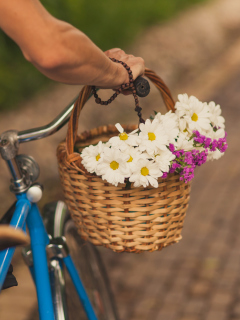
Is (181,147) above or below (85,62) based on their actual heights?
below

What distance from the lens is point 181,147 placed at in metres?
1.52

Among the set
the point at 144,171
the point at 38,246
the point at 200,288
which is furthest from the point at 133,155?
the point at 200,288

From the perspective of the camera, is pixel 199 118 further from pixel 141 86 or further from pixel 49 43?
pixel 49 43

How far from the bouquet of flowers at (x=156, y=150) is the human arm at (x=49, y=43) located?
0.79 feet

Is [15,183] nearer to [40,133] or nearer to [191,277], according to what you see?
[40,133]

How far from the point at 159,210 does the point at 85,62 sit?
568 millimetres

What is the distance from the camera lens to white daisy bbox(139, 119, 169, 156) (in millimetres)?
1437

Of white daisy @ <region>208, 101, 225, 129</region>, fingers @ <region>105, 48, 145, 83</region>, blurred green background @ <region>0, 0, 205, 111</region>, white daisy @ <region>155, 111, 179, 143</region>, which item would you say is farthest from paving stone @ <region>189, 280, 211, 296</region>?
blurred green background @ <region>0, 0, 205, 111</region>

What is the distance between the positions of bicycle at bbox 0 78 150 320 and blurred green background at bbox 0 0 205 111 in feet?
10.9

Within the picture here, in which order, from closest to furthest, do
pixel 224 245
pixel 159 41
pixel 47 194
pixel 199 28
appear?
pixel 224 245, pixel 47 194, pixel 159 41, pixel 199 28

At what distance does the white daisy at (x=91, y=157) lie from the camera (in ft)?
4.80

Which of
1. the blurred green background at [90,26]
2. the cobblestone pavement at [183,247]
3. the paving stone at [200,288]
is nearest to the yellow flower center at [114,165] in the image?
the cobblestone pavement at [183,247]

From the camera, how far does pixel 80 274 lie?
6.95ft

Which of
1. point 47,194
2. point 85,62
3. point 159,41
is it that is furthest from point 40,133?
point 159,41
